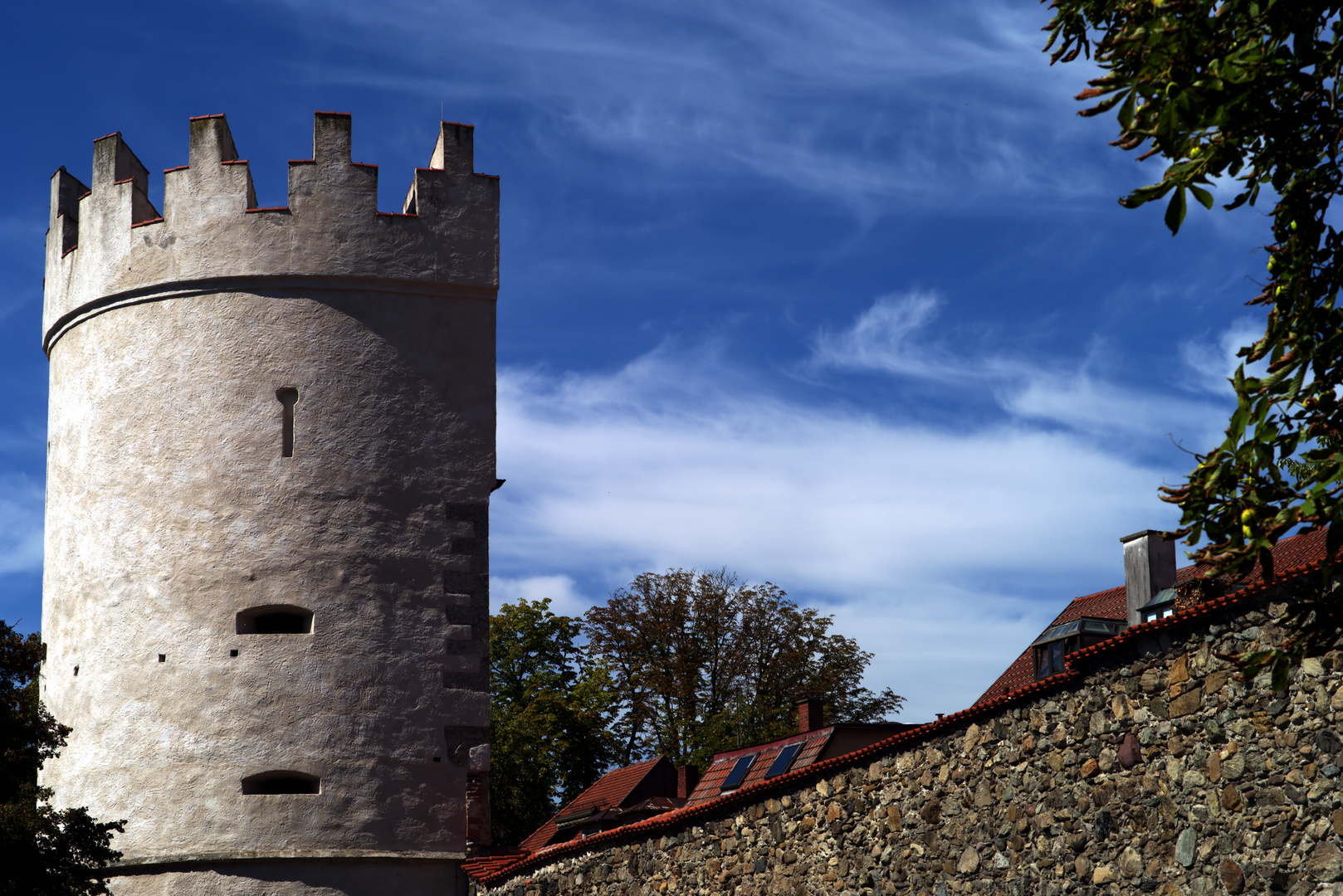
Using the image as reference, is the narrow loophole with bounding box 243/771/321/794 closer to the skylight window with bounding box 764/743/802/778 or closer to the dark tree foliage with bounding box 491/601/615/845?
the skylight window with bounding box 764/743/802/778

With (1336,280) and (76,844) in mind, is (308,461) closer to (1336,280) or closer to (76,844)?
(76,844)

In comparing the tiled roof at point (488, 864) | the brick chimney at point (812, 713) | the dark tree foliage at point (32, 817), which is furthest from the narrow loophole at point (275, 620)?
the brick chimney at point (812, 713)

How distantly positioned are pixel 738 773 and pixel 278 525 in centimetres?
838

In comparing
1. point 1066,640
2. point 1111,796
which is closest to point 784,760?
point 1066,640

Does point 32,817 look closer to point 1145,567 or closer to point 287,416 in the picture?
point 287,416

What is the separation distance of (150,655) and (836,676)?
18764 mm

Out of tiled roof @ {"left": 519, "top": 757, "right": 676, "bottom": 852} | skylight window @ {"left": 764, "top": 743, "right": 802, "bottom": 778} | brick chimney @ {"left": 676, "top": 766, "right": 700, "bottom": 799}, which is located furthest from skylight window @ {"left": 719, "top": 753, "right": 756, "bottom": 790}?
brick chimney @ {"left": 676, "top": 766, "right": 700, "bottom": 799}

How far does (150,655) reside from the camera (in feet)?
54.8

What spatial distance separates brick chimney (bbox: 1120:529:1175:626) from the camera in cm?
1641

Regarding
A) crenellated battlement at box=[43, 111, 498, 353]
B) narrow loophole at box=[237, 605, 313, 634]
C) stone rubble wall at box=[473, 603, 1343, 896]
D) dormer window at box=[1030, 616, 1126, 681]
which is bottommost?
stone rubble wall at box=[473, 603, 1343, 896]

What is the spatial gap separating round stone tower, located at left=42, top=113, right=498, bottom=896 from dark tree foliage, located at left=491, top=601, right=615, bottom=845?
11606 millimetres

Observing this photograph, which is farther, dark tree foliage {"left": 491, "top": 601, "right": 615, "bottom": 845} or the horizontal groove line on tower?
dark tree foliage {"left": 491, "top": 601, "right": 615, "bottom": 845}

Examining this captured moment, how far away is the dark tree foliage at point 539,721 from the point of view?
29.1m

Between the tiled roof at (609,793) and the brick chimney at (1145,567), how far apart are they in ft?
29.0
